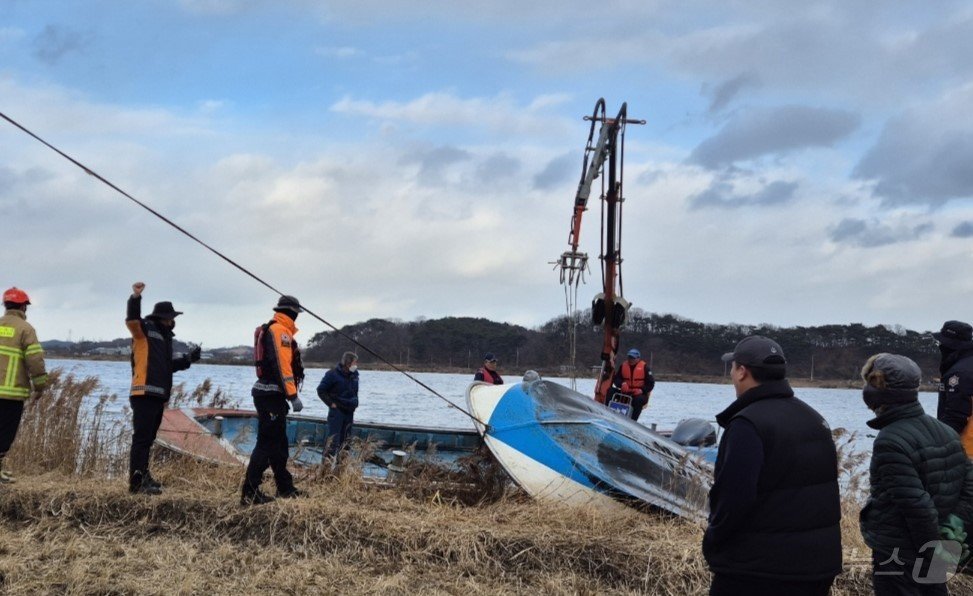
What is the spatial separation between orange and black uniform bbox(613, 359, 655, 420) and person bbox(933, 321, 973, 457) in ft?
27.7

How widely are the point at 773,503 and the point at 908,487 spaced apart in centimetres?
97

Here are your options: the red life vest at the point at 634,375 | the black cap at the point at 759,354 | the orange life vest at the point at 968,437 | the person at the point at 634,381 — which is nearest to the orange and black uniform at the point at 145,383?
the black cap at the point at 759,354

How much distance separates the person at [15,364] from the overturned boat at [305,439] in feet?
5.26

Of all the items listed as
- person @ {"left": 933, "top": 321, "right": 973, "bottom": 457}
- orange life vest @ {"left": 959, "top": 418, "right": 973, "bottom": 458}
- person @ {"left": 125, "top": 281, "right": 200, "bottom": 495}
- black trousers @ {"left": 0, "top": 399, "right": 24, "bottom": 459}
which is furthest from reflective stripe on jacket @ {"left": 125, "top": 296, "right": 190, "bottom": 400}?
orange life vest @ {"left": 959, "top": 418, "right": 973, "bottom": 458}

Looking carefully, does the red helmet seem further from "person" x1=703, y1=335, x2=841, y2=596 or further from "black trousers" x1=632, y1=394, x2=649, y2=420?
"black trousers" x1=632, y1=394, x2=649, y2=420

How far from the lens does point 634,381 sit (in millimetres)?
14266

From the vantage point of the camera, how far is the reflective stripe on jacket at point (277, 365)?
704cm

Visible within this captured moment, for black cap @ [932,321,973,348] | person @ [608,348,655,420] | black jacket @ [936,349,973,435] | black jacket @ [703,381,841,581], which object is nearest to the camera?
black jacket @ [703,381,841,581]

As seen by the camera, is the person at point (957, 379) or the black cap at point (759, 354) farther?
the person at point (957, 379)

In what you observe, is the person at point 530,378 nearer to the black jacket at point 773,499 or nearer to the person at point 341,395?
the person at point 341,395

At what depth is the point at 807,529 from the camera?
333 centimetres

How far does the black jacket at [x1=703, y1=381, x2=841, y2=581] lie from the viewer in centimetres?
327

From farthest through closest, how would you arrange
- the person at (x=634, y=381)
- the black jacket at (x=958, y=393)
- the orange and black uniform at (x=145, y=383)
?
the person at (x=634, y=381) < the orange and black uniform at (x=145, y=383) < the black jacket at (x=958, y=393)

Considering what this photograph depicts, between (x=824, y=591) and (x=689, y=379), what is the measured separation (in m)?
58.5
